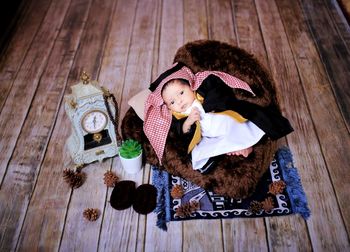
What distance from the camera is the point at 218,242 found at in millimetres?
1489

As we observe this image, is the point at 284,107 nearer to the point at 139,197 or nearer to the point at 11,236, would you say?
the point at 139,197

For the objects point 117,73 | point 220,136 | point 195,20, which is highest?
point 220,136

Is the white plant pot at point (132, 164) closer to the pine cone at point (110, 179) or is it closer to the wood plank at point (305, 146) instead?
the pine cone at point (110, 179)

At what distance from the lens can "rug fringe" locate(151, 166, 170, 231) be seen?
1.55 meters

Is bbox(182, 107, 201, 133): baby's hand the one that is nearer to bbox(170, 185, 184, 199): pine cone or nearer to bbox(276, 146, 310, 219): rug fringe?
bbox(170, 185, 184, 199): pine cone

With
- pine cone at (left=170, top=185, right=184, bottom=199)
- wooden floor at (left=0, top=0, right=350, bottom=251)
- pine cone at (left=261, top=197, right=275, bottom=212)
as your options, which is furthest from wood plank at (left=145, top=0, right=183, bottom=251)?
pine cone at (left=261, top=197, right=275, bottom=212)

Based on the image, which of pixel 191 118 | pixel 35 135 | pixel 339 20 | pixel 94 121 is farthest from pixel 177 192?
pixel 339 20

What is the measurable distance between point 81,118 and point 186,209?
1.96 ft

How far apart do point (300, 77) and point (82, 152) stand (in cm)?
135

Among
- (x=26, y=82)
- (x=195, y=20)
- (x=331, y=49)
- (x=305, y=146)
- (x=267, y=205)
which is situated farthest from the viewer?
(x=195, y=20)

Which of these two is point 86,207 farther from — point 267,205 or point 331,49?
point 331,49

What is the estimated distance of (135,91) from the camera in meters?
2.14

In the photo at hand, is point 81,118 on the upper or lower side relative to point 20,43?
upper

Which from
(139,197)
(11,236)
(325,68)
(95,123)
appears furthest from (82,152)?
(325,68)
